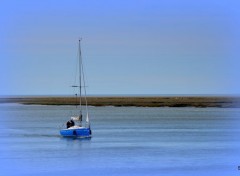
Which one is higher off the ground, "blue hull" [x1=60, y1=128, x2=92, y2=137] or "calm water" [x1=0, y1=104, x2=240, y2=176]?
"blue hull" [x1=60, y1=128, x2=92, y2=137]

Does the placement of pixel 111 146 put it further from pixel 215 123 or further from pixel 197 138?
pixel 215 123

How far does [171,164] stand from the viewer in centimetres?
3778

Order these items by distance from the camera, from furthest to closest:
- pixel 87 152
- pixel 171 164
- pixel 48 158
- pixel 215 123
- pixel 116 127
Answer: pixel 215 123
pixel 116 127
pixel 87 152
pixel 48 158
pixel 171 164

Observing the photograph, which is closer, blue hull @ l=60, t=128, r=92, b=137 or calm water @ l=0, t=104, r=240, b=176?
calm water @ l=0, t=104, r=240, b=176

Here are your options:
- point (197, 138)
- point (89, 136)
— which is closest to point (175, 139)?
point (197, 138)

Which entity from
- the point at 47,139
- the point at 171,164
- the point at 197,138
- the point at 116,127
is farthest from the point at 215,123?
the point at 171,164

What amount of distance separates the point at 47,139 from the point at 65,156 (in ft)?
36.5

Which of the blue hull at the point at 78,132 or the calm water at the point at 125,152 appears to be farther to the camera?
the blue hull at the point at 78,132

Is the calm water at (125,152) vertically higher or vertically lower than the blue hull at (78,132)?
lower

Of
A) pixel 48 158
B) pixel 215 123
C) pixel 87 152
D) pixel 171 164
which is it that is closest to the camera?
pixel 171 164

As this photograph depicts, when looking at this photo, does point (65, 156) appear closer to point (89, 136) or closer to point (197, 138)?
point (89, 136)

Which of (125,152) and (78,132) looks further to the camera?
(78,132)

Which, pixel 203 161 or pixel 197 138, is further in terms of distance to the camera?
pixel 197 138

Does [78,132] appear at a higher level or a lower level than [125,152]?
higher
